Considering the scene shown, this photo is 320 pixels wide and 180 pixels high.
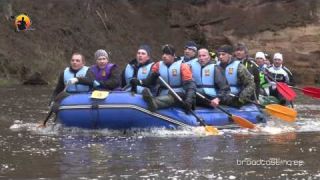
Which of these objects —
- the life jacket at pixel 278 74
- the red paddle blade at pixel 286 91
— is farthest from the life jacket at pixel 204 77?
the life jacket at pixel 278 74

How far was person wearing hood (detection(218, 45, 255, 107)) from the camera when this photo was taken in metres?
10.7

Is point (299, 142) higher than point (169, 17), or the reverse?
point (169, 17)

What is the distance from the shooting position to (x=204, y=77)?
10.5 metres

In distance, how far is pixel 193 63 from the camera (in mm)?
10562

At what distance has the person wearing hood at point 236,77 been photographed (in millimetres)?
10719

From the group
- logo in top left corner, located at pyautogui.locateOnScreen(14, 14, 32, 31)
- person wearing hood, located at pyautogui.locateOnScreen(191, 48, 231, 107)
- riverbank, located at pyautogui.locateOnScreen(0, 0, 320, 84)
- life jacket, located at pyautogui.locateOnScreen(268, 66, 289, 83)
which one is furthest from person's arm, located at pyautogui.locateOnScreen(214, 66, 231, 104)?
logo in top left corner, located at pyautogui.locateOnScreen(14, 14, 32, 31)

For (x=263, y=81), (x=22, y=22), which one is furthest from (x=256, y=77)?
(x=22, y=22)

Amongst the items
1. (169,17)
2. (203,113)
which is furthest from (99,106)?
(169,17)

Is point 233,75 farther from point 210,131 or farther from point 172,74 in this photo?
point 210,131

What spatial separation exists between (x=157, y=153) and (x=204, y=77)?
3037mm

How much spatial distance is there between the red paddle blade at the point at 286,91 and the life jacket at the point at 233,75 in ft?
5.15

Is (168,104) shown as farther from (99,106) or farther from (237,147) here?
(237,147)

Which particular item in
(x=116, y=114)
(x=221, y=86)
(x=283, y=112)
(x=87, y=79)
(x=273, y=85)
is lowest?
(x=283, y=112)

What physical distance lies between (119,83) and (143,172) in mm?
3687
